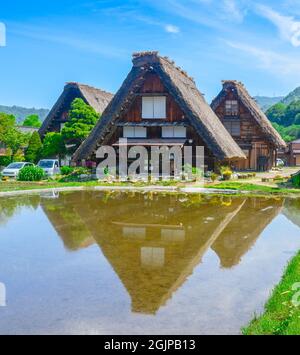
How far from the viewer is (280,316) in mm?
5727

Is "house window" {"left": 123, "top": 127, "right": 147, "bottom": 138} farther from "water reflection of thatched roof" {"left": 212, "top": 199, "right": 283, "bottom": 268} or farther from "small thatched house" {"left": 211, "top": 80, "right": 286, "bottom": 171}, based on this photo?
"water reflection of thatched roof" {"left": 212, "top": 199, "right": 283, "bottom": 268}

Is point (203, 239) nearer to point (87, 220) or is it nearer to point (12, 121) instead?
point (87, 220)

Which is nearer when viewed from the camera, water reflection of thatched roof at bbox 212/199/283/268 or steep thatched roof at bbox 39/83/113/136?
water reflection of thatched roof at bbox 212/199/283/268

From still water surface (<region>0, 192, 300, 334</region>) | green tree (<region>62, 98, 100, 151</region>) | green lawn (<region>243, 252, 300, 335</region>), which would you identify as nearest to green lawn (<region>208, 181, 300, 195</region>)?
still water surface (<region>0, 192, 300, 334</region>)

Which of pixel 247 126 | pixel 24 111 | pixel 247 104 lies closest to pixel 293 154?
pixel 247 126

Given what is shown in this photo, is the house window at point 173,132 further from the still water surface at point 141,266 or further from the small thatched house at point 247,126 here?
the still water surface at point 141,266

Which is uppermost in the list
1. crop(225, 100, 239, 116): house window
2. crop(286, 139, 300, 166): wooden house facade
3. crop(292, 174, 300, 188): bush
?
crop(225, 100, 239, 116): house window

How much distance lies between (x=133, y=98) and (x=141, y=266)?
22794 millimetres

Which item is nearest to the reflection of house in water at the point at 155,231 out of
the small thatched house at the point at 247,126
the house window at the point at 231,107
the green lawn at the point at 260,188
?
the green lawn at the point at 260,188

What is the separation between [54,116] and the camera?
124 ft

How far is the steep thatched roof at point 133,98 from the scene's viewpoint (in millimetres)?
26500

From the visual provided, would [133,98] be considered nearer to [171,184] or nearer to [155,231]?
[171,184]

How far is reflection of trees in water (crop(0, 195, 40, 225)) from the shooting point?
1505 centimetres

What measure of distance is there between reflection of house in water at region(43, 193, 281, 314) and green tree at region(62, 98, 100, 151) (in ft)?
38.4
